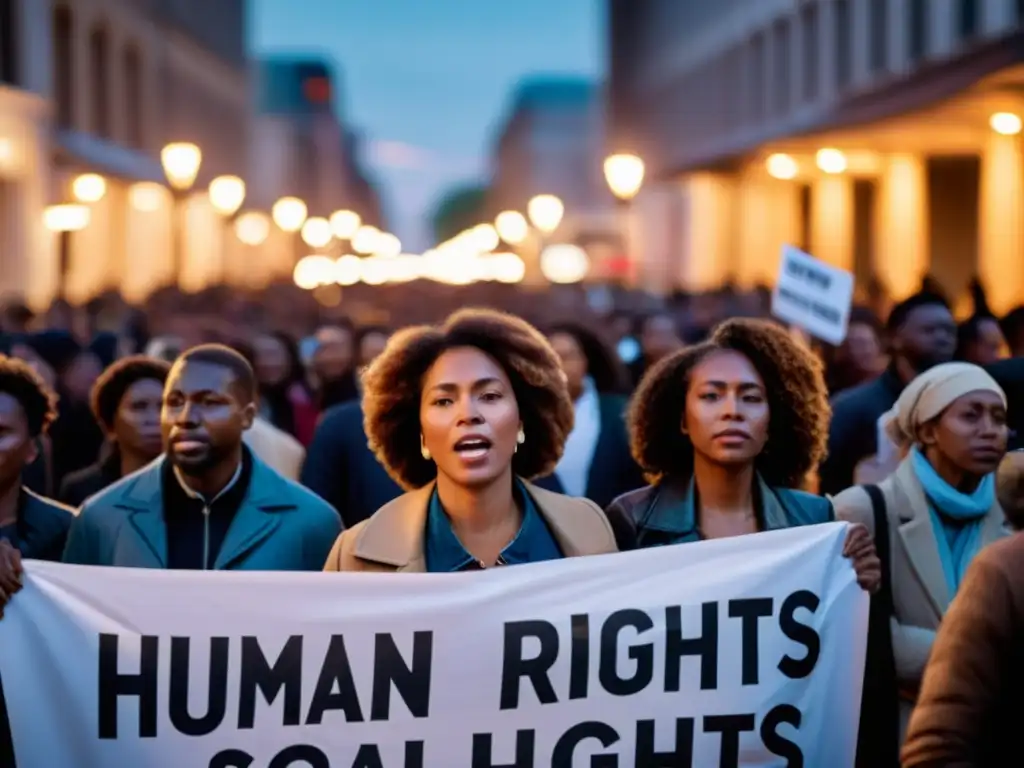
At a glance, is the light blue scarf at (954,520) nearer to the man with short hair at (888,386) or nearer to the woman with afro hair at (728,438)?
the woman with afro hair at (728,438)

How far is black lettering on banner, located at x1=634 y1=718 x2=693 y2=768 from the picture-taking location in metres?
5.54

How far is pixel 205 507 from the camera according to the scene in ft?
22.3

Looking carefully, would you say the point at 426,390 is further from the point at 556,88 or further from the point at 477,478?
the point at 556,88

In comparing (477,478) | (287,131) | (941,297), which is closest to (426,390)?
(477,478)

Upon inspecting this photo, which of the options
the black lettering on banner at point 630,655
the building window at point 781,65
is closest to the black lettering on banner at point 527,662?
the black lettering on banner at point 630,655

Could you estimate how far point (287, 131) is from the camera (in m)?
149

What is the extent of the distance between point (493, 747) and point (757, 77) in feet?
178

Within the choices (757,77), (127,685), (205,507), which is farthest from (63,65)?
(127,685)

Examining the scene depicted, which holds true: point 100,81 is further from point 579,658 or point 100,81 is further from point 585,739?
point 585,739

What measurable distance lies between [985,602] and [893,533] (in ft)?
8.87

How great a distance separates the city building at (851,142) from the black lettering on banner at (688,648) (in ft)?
50.6

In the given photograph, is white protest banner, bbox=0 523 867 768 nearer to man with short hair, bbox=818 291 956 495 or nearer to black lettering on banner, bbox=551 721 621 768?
black lettering on banner, bbox=551 721 621 768

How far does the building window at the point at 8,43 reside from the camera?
40719 millimetres

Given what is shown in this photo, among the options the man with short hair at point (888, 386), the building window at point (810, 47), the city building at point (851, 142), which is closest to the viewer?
the man with short hair at point (888, 386)
